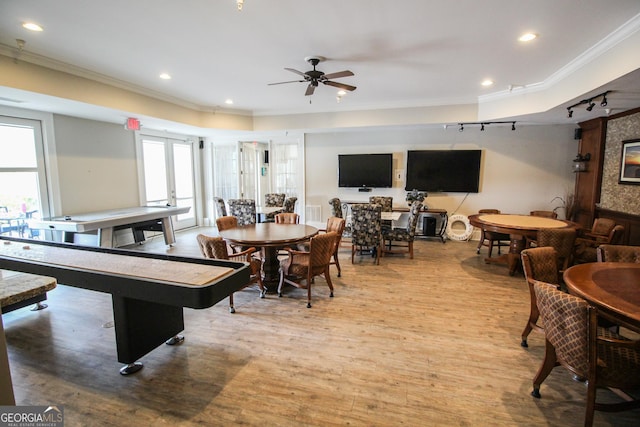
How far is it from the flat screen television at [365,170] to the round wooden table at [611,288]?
16.2 feet

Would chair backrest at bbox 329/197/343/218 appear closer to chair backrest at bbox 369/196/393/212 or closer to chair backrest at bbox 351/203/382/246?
chair backrest at bbox 351/203/382/246

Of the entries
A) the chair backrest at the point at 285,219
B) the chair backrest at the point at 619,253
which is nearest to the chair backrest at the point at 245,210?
the chair backrest at the point at 285,219

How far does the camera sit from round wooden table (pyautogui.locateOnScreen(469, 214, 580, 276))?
4.18 meters

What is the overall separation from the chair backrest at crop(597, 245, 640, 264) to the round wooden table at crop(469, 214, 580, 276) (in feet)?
4.25

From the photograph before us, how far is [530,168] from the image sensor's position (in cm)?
648

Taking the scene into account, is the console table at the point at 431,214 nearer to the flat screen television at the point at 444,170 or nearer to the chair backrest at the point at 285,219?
the flat screen television at the point at 444,170

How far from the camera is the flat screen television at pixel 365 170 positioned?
7102 millimetres

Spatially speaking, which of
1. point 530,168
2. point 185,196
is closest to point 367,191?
point 530,168

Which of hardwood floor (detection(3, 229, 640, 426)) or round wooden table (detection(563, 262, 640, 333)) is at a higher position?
round wooden table (detection(563, 262, 640, 333))

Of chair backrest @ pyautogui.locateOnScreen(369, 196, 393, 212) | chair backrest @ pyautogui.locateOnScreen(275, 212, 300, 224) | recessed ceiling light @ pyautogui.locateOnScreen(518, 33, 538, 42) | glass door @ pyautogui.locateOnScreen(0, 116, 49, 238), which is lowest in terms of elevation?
chair backrest @ pyautogui.locateOnScreen(275, 212, 300, 224)

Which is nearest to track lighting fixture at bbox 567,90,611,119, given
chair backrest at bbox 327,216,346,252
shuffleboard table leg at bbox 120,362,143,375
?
chair backrest at bbox 327,216,346,252

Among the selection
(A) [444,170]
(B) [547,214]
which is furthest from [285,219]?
(B) [547,214]

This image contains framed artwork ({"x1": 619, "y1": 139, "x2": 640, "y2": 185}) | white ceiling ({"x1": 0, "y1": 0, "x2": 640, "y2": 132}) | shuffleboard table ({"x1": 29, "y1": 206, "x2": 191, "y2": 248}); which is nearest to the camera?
white ceiling ({"x1": 0, "y1": 0, "x2": 640, "y2": 132})

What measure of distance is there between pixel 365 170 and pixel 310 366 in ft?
18.2
